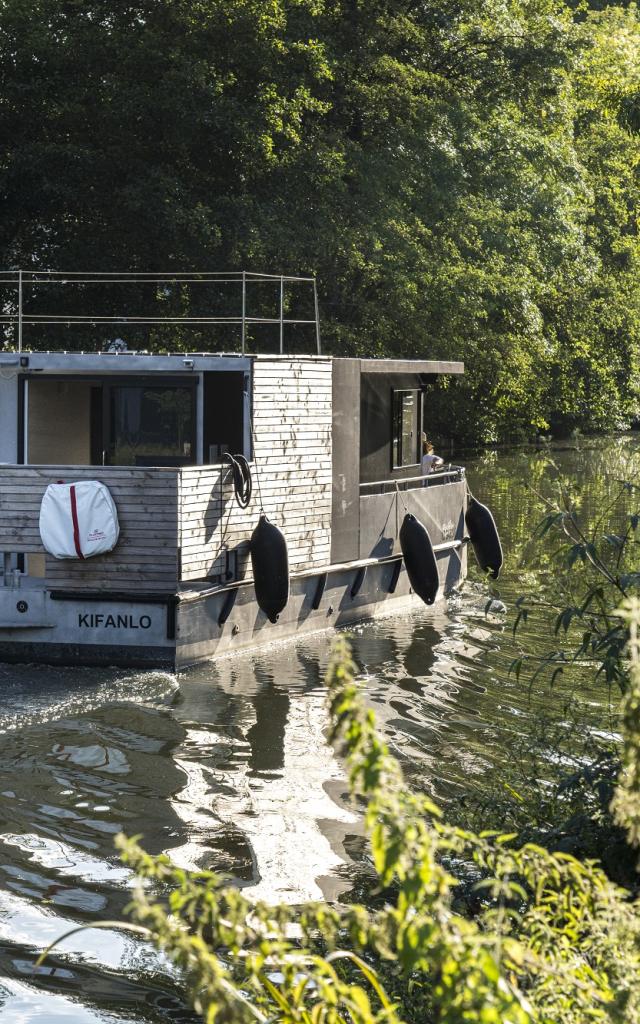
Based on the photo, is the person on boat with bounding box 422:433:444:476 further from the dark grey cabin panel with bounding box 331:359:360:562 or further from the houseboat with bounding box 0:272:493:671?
the dark grey cabin panel with bounding box 331:359:360:562

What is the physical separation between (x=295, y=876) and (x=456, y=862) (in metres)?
1.02

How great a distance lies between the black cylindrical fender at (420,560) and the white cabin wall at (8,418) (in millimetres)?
4634

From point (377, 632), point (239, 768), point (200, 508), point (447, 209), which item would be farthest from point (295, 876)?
point (447, 209)

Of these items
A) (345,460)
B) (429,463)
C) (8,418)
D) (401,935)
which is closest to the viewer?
(401,935)

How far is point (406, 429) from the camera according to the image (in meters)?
17.8

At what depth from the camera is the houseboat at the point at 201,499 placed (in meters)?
12.4

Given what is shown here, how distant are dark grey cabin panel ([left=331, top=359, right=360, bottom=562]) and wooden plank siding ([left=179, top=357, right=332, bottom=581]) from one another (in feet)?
0.59

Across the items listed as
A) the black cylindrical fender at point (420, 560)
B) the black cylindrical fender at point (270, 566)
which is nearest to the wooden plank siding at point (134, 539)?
the black cylindrical fender at point (270, 566)

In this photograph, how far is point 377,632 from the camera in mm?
15680

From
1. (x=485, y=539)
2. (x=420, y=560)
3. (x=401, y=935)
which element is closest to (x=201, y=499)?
(x=420, y=560)

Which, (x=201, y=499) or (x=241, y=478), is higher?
(x=241, y=478)

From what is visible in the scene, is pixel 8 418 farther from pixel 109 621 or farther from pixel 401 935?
pixel 401 935

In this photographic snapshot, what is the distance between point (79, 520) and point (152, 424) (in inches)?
109

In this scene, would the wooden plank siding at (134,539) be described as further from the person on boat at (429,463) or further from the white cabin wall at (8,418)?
the person on boat at (429,463)
